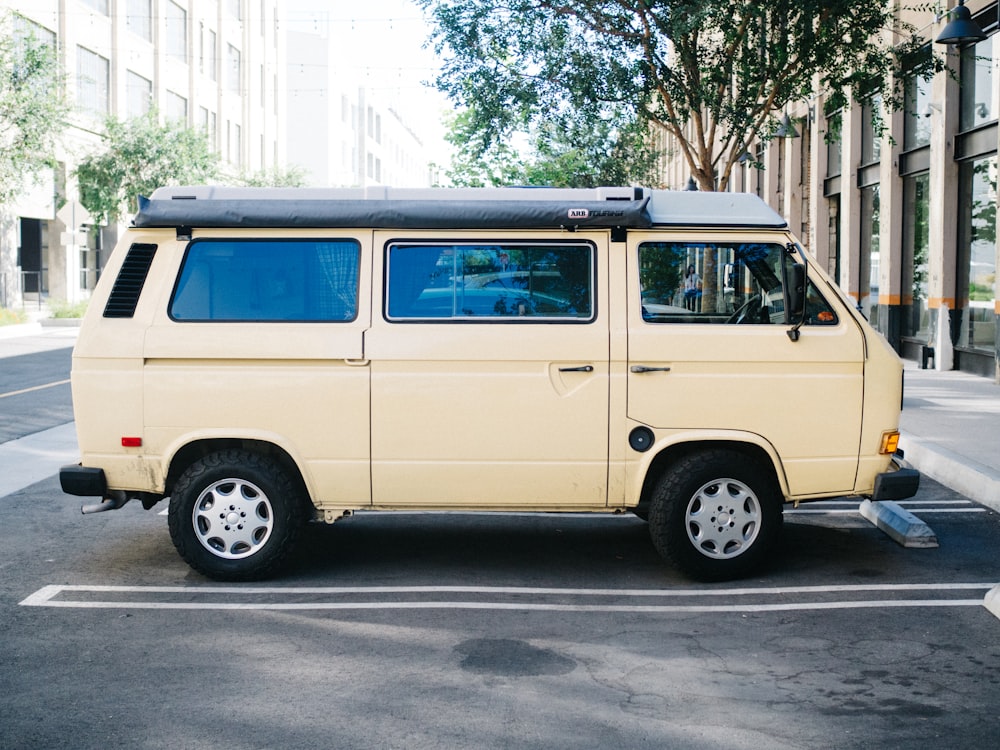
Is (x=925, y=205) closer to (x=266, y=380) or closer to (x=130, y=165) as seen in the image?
(x=266, y=380)

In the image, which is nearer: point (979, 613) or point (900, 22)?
point (979, 613)

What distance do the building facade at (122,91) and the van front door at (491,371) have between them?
27443mm

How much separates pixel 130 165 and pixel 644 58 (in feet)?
99.0

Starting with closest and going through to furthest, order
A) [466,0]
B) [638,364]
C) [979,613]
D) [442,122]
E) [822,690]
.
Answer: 1. [822,690]
2. [979,613]
3. [638,364]
4. [466,0]
5. [442,122]

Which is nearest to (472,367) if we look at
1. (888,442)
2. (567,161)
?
(888,442)

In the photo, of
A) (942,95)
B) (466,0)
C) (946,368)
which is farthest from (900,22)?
(466,0)

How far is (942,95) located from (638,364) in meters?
15.6

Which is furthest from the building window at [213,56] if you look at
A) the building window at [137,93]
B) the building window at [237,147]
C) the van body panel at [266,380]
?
the van body panel at [266,380]

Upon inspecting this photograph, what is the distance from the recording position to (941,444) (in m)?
11.6

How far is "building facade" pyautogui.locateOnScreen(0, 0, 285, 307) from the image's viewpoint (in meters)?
41.9

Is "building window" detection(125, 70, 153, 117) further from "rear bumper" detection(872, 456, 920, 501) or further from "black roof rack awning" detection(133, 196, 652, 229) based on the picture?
"rear bumper" detection(872, 456, 920, 501)

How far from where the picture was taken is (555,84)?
18219 mm

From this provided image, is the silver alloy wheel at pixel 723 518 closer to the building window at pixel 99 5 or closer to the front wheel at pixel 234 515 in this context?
the front wheel at pixel 234 515

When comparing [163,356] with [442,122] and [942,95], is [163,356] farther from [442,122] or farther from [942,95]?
[442,122]
